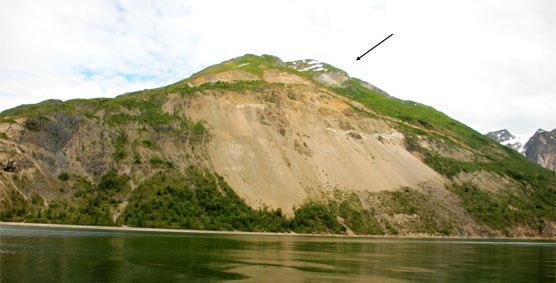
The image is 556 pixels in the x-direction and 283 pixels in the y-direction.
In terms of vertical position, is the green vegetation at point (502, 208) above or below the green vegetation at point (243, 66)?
below

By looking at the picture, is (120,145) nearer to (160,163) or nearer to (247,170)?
(160,163)

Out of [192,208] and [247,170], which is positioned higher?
[247,170]

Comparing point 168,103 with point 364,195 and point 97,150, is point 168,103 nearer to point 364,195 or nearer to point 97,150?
point 97,150

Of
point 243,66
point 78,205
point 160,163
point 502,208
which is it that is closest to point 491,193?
point 502,208

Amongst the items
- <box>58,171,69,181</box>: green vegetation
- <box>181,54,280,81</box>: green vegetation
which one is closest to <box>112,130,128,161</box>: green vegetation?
<box>58,171,69,181</box>: green vegetation

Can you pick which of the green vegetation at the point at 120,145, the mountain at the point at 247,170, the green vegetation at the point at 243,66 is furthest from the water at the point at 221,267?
the green vegetation at the point at 243,66

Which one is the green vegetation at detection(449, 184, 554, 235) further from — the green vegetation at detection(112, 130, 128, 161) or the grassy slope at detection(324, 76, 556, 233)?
the green vegetation at detection(112, 130, 128, 161)

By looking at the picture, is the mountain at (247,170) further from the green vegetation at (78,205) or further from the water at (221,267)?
the water at (221,267)

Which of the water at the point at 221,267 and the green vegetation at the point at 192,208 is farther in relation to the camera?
the green vegetation at the point at 192,208
